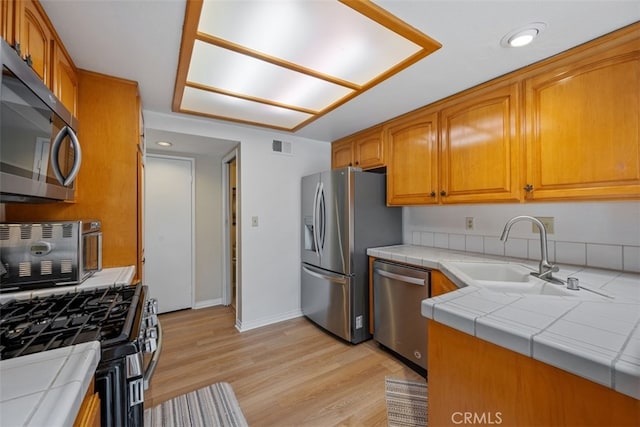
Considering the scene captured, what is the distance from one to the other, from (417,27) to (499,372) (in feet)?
4.77

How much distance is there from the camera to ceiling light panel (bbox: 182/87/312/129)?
1.98 metres

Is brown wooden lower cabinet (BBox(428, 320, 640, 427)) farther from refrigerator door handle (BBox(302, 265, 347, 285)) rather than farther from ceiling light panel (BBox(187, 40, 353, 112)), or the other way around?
ceiling light panel (BBox(187, 40, 353, 112))

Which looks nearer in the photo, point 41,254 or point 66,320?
point 66,320

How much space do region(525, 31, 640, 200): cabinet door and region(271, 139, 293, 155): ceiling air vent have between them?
7.08ft

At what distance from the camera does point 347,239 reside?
238cm

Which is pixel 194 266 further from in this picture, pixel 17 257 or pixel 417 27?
pixel 417 27

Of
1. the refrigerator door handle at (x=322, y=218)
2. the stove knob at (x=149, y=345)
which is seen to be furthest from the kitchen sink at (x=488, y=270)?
the stove knob at (x=149, y=345)

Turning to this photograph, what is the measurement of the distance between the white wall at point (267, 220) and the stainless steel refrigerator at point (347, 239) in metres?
0.35

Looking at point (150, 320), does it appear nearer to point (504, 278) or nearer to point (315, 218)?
point (315, 218)

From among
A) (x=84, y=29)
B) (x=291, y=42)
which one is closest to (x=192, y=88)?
(x=84, y=29)

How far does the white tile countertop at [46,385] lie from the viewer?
449 millimetres

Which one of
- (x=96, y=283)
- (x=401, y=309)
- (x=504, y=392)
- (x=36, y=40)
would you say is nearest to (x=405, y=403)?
(x=401, y=309)

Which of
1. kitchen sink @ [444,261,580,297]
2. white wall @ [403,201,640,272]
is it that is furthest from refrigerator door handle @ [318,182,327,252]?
kitchen sink @ [444,261,580,297]

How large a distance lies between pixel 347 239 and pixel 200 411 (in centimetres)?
160
